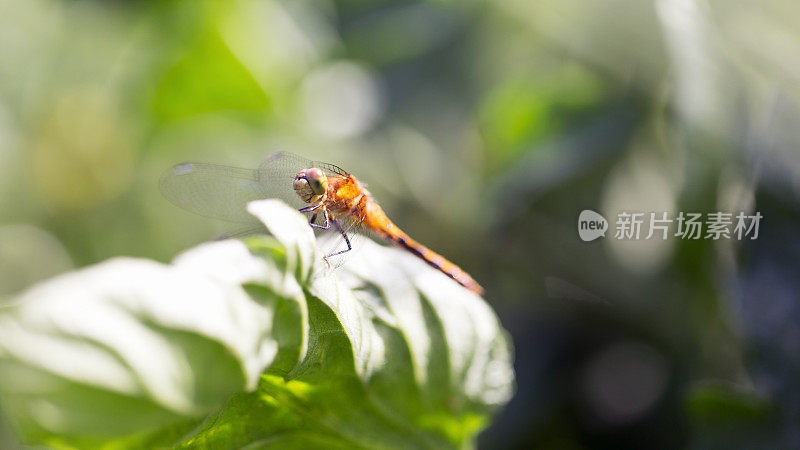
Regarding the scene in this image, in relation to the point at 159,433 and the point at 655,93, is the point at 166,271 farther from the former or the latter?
the point at 655,93

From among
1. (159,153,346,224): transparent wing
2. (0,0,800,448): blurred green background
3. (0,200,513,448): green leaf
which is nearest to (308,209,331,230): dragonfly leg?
(159,153,346,224): transparent wing

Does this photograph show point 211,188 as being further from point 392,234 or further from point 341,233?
point 341,233

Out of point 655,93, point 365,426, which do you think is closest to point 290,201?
point 365,426

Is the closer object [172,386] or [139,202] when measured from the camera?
[172,386]

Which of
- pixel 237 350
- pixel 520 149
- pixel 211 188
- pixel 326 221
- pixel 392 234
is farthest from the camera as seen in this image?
pixel 520 149

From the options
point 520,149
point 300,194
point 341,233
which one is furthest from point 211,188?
point 520,149

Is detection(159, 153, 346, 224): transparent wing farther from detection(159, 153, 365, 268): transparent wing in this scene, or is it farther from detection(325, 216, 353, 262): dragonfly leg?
detection(325, 216, 353, 262): dragonfly leg

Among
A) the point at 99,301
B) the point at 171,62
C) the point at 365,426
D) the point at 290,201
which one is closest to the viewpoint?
the point at 99,301
